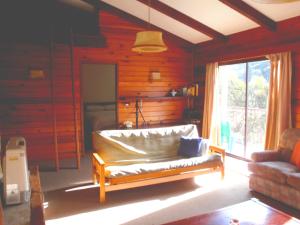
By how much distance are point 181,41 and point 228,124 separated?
91.0 inches

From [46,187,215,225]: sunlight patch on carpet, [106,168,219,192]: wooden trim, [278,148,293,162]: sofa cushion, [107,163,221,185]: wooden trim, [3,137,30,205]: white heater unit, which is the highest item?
[3,137,30,205]: white heater unit

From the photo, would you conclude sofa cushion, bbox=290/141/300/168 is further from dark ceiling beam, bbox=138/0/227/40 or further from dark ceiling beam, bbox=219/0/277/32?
dark ceiling beam, bbox=138/0/227/40

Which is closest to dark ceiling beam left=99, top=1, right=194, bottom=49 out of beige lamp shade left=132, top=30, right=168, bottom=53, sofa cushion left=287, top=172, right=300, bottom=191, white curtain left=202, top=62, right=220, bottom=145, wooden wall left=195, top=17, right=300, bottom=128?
wooden wall left=195, top=17, right=300, bottom=128

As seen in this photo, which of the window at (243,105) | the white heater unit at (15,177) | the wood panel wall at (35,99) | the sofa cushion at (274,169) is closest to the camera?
the white heater unit at (15,177)

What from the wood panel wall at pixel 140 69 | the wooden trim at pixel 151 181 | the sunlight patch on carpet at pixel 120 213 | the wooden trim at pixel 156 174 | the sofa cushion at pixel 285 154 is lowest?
the sunlight patch on carpet at pixel 120 213

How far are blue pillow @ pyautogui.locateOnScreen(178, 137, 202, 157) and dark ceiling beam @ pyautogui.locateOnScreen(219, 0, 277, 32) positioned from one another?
2132 millimetres

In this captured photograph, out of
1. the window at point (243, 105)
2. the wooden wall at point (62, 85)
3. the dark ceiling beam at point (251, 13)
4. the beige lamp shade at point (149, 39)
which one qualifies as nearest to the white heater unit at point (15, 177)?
the beige lamp shade at point (149, 39)

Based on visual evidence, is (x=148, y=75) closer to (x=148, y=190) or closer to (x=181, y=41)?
(x=181, y=41)

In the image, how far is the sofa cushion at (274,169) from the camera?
3212 mm

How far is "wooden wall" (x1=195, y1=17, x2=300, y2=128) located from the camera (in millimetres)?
4219

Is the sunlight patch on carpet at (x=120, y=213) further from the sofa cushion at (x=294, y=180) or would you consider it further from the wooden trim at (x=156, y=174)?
the sofa cushion at (x=294, y=180)

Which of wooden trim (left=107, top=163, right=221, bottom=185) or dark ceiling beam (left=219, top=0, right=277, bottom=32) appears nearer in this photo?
wooden trim (left=107, top=163, right=221, bottom=185)

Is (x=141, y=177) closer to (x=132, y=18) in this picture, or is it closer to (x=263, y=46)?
(x=263, y=46)

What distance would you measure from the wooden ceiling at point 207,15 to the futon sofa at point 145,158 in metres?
2.10
